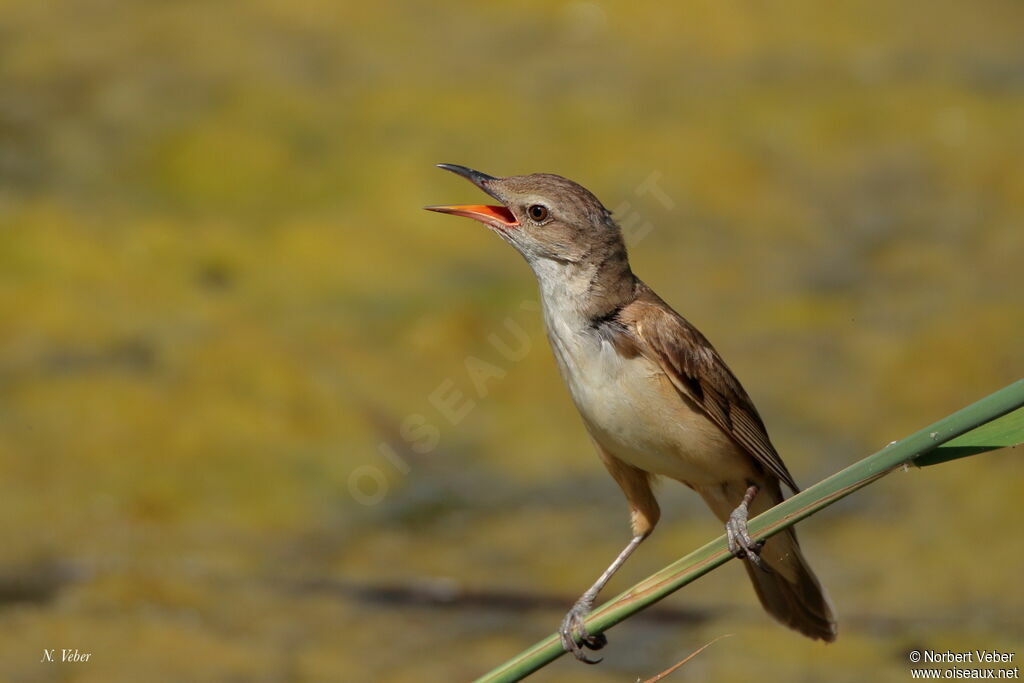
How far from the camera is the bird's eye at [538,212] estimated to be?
307cm

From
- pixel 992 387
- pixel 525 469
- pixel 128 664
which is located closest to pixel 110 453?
pixel 128 664

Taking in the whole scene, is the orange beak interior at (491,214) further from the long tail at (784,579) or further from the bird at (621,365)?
the long tail at (784,579)

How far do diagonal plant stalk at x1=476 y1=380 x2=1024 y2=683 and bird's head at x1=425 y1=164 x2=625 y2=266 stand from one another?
2.70 ft

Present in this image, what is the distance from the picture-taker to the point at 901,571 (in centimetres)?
425

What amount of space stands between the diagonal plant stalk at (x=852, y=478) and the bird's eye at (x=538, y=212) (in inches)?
35.6

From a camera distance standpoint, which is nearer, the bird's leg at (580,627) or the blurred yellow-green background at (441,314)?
the bird's leg at (580,627)

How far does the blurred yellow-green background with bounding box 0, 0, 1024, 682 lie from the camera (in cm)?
414

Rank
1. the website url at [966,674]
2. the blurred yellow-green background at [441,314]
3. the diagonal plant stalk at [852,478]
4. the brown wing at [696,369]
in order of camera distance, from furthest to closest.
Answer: the blurred yellow-green background at [441,314] → the website url at [966,674] → the brown wing at [696,369] → the diagonal plant stalk at [852,478]

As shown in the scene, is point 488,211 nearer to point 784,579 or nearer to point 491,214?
point 491,214

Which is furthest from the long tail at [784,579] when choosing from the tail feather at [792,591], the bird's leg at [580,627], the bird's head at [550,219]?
the bird's head at [550,219]

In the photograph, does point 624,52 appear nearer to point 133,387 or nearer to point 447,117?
point 447,117

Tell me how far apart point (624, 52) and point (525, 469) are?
111 inches

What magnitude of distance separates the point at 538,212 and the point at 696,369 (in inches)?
20.2

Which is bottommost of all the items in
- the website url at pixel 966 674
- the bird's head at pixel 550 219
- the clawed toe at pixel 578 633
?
the website url at pixel 966 674
